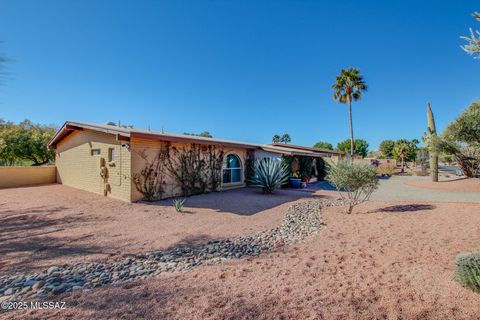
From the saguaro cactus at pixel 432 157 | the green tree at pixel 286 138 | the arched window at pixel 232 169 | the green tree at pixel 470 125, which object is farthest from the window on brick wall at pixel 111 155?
the green tree at pixel 286 138

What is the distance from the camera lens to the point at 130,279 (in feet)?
11.2

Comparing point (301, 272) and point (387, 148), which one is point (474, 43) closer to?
point (301, 272)

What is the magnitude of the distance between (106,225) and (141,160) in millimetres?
3775

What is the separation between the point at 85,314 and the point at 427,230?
727 cm

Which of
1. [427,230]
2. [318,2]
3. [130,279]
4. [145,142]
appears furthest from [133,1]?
[427,230]

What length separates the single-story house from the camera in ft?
31.3

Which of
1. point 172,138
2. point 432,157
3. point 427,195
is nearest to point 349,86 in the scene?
point 432,157

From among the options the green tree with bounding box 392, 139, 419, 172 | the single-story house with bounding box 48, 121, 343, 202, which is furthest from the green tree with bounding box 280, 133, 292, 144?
the single-story house with bounding box 48, 121, 343, 202

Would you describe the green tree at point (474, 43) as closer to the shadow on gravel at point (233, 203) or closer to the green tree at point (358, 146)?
the shadow on gravel at point (233, 203)

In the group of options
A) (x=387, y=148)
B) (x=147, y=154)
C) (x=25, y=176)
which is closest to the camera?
(x=147, y=154)

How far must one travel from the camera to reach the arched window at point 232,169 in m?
13.9

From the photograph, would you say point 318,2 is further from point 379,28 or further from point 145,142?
point 145,142

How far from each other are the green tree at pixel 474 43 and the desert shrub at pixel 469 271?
2.77 metres

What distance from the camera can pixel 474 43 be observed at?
289 cm
